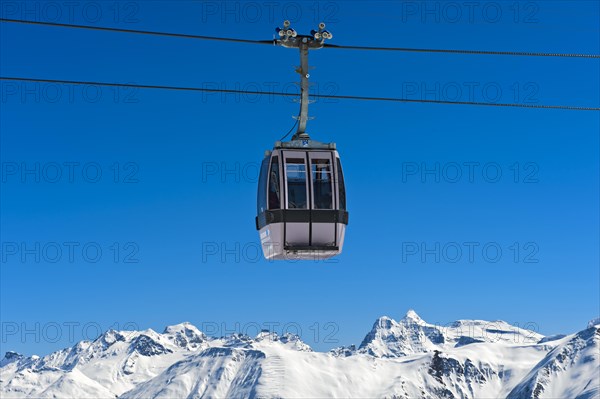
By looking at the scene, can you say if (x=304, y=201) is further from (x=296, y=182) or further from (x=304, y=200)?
(x=296, y=182)

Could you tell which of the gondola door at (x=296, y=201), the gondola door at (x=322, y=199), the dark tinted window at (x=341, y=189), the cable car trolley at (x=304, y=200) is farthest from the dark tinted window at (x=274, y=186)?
the dark tinted window at (x=341, y=189)

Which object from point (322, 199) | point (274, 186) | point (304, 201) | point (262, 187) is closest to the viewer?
point (304, 201)

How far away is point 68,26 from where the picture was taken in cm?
2270

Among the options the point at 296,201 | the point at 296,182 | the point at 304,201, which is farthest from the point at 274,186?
the point at 304,201

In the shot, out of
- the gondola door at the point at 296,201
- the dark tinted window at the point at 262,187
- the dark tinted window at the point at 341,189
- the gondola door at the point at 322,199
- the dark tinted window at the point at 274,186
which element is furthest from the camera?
the dark tinted window at the point at 262,187

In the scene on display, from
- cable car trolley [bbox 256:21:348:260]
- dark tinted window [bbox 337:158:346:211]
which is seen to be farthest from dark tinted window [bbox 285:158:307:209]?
dark tinted window [bbox 337:158:346:211]

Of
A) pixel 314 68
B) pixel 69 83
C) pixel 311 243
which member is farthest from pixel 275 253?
pixel 69 83

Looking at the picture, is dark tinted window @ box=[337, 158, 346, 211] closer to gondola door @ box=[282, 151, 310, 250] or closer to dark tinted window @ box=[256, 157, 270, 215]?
gondola door @ box=[282, 151, 310, 250]

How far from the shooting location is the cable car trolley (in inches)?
1077

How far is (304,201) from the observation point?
2755 cm

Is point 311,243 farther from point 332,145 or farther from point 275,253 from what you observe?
point 332,145

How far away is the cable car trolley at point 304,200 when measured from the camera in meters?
27.4

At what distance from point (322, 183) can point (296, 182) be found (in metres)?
0.75

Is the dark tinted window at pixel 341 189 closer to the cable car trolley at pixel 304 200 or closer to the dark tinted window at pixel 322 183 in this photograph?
the cable car trolley at pixel 304 200
